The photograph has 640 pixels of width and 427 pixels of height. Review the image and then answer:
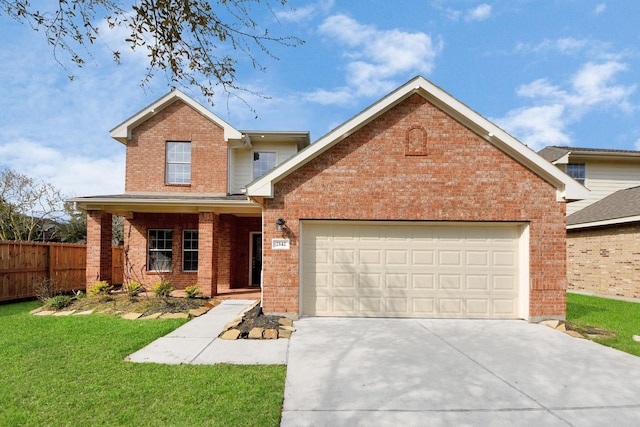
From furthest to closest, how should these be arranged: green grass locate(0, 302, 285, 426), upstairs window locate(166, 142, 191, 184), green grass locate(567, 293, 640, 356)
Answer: upstairs window locate(166, 142, 191, 184) → green grass locate(567, 293, 640, 356) → green grass locate(0, 302, 285, 426)

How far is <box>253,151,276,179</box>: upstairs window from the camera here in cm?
1418

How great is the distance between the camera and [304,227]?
8773 mm

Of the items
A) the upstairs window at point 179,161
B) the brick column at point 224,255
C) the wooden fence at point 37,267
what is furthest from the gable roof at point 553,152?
the wooden fence at point 37,267

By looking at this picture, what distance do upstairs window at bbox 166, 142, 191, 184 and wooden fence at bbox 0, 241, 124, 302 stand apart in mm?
4470

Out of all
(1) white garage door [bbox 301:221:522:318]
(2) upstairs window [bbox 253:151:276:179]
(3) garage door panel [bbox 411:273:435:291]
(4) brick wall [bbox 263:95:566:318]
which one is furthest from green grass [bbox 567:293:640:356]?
(2) upstairs window [bbox 253:151:276:179]

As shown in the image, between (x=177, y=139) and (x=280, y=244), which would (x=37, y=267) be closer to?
(x=177, y=139)

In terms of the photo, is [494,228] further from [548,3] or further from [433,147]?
[548,3]

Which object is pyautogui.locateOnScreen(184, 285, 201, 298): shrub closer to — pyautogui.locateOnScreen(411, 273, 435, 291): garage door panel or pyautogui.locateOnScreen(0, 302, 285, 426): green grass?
pyautogui.locateOnScreen(0, 302, 285, 426): green grass

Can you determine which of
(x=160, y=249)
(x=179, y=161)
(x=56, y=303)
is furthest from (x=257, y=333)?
(x=179, y=161)

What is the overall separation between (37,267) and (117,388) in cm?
1057

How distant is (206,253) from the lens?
453 inches

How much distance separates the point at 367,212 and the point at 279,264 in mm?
2471

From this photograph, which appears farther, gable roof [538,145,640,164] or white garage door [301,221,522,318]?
gable roof [538,145,640,164]

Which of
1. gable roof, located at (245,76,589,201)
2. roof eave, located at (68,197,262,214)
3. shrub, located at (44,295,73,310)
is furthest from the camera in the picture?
roof eave, located at (68,197,262,214)
